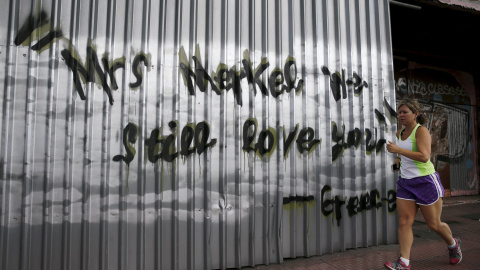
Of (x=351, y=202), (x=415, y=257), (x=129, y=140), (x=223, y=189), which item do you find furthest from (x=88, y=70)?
(x=415, y=257)

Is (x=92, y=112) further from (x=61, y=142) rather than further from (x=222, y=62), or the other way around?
(x=222, y=62)

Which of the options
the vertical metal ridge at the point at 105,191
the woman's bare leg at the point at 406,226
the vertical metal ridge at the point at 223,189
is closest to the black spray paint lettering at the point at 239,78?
the vertical metal ridge at the point at 223,189

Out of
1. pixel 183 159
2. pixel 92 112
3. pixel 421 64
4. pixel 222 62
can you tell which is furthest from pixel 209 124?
pixel 421 64

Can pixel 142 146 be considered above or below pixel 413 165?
above

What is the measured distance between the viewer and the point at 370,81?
4.00m

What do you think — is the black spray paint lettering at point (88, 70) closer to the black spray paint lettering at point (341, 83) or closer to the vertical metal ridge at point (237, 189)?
the vertical metal ridge at point (237, 189)

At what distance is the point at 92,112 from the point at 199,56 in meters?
1.22

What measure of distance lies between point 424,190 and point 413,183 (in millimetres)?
117

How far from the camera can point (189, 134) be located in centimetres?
314

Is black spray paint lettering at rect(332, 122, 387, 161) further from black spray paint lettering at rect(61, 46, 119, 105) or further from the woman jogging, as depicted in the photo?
black spray paint lettering at rect(61, 46, 119, 105)

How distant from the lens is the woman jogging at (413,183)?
9.70ft

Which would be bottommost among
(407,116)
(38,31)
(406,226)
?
(406,226)

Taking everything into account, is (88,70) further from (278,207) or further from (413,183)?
(413,183)

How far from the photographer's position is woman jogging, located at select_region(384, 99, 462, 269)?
2.96 metres
